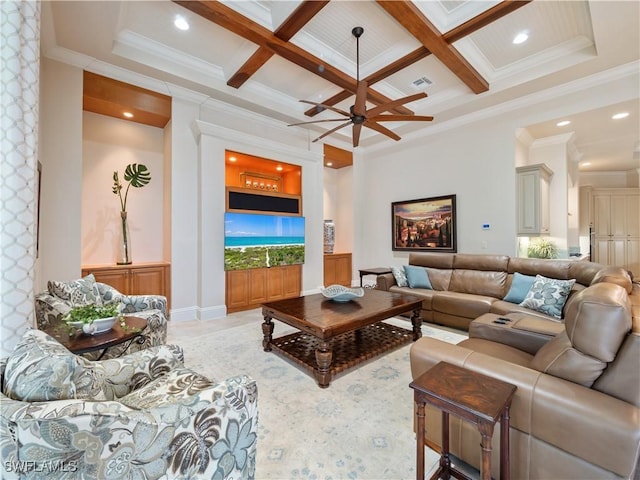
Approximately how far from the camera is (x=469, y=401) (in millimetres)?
1137

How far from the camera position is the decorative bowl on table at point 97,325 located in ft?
6.32

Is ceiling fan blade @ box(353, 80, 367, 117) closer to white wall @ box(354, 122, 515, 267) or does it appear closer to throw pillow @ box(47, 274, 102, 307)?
white wall @ box(354, 122, 515, 267)

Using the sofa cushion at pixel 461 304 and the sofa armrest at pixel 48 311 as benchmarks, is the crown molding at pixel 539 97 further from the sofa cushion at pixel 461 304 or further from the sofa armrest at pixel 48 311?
the sofa armrest at pixel 48 311

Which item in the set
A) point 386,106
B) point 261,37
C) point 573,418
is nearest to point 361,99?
point 386,106

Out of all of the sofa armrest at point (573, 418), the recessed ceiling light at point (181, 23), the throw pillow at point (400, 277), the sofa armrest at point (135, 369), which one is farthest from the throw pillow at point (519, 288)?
the recessed ceiling light at point (181, 23)

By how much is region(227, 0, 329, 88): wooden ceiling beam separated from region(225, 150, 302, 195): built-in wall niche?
132 cm

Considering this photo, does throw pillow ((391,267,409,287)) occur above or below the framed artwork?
below

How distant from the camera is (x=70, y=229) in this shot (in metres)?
3.48

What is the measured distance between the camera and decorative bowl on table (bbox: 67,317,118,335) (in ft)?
6.32

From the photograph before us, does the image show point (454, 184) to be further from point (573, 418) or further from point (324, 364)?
point (573, 418)

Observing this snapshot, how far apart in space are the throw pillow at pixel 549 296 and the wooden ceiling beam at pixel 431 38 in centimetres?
292

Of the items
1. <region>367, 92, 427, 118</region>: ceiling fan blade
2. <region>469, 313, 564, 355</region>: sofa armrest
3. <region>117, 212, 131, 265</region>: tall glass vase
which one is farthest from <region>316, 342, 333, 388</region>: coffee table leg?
<region>117, 212, 131, 265</region>: tall glass vase

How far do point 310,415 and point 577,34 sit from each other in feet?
16.9

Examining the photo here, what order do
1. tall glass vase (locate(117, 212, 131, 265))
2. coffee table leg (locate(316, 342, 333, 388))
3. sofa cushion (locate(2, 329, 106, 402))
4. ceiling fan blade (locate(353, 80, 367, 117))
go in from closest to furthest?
sofa cushion (locate(2, 329, 106, 402)) < coffee table leg (locate(316, 342, 333, 388)) < ceiling fan blade (locate(353, 80, 367, 117)) < tall glass vase (locate(117, 212, 131, 265))
